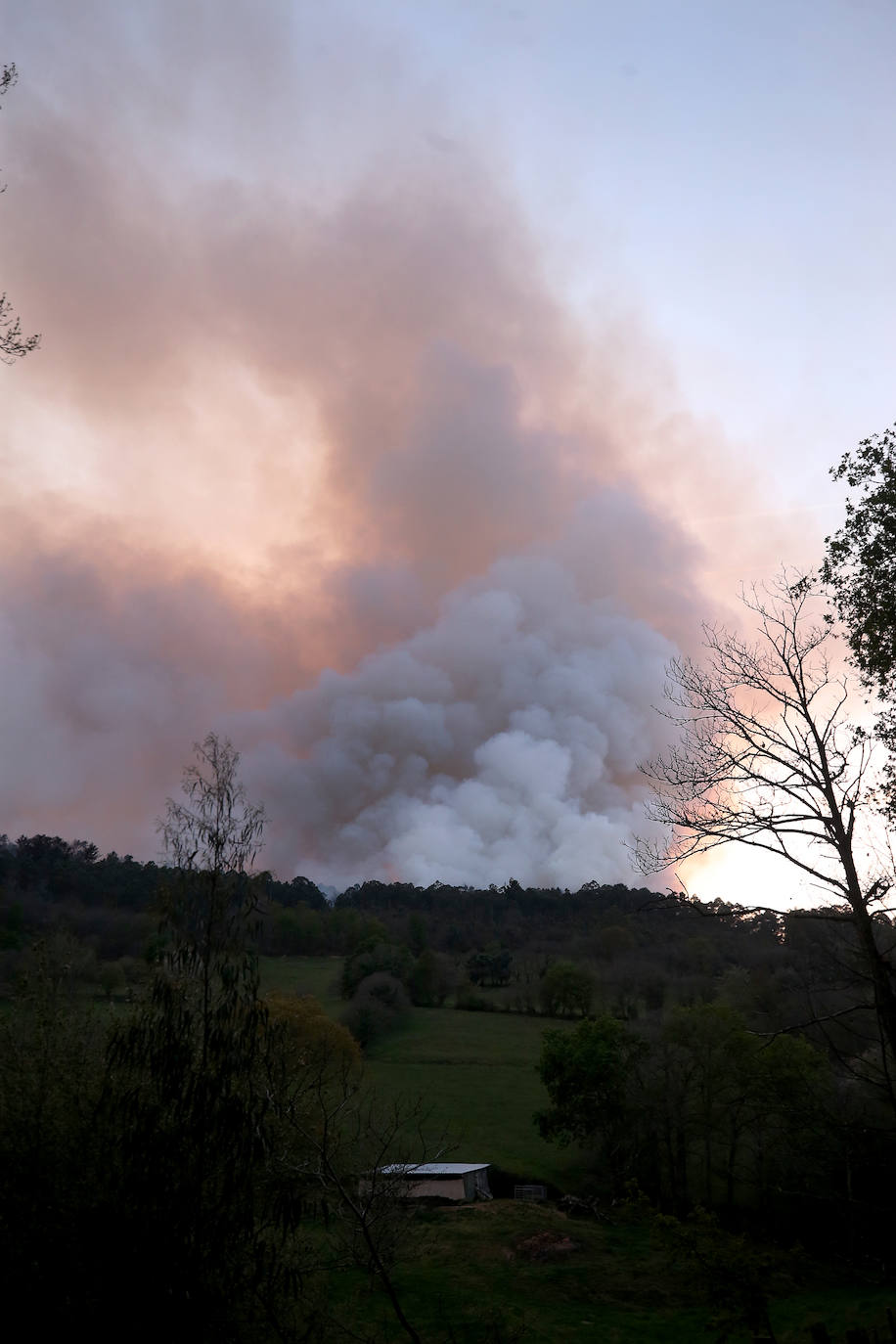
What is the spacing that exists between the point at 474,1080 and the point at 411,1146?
195ft

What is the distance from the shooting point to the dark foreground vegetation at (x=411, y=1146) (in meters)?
15.6

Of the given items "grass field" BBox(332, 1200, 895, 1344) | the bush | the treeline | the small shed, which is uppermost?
the treeline

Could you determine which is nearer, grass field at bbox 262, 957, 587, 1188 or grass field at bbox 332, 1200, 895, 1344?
grass field at bbox 332, 1200, 895, 1344

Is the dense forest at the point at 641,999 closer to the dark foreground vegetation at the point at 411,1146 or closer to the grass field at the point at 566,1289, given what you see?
the dark foreground vegetation at the point at 411,1146

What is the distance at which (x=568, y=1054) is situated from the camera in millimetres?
58438

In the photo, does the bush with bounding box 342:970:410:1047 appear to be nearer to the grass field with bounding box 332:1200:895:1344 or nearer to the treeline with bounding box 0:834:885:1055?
the treeline with bounding box 0:834:885:1055

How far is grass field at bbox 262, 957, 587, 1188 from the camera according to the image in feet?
192

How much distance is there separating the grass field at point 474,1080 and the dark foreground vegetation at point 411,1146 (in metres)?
0.49

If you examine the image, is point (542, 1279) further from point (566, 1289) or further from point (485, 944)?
point (485, 944)

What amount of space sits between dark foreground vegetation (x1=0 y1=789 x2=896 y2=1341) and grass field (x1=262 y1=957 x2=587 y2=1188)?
1.61 feet

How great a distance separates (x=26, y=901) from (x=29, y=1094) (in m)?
132

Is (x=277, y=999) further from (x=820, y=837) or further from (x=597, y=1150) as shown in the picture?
(x=820, y=837)

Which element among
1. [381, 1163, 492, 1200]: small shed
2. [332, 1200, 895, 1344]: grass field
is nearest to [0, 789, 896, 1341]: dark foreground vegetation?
[332, 1200, 895, 1344]: grass field

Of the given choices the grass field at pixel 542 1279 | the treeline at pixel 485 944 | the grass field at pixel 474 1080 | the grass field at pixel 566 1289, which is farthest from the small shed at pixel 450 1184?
the treeline at pixel 485 944
